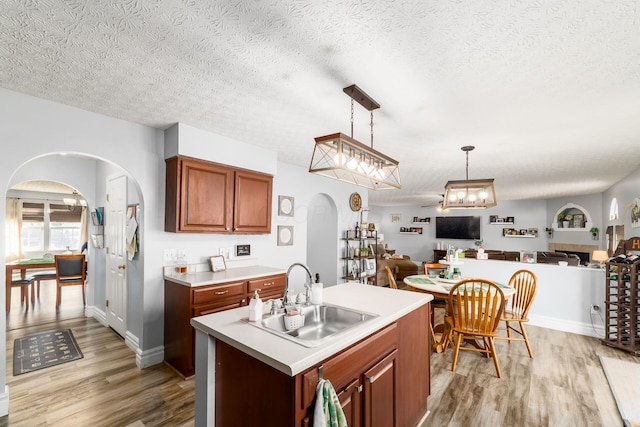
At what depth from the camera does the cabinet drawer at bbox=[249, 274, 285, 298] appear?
3.19 metres

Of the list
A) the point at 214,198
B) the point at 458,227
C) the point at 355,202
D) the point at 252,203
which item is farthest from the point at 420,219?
the point at 214,198

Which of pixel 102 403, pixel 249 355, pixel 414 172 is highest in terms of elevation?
pixel 414 172

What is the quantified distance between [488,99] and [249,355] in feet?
7.89

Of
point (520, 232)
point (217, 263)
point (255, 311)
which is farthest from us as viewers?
point (520, 232)

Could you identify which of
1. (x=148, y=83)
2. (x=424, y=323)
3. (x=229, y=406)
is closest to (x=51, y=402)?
(x=229, y=406)

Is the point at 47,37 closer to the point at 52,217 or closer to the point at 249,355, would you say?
the point at 249,355

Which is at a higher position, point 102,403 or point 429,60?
point 429,60

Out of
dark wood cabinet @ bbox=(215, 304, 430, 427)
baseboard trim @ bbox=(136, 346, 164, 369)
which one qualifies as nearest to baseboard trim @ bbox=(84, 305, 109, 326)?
baseboard trim @ bbox=(136, 346, 164, 369)

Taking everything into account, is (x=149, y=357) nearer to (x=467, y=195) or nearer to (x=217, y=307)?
(x=217, y=307)

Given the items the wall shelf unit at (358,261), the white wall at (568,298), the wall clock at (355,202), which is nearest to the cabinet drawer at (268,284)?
the wall shelf unit at (358,261)

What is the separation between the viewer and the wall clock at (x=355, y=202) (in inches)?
235

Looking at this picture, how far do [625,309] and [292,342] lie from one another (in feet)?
14.1

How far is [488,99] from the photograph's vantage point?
227 centimetres

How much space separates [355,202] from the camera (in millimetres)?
6035
